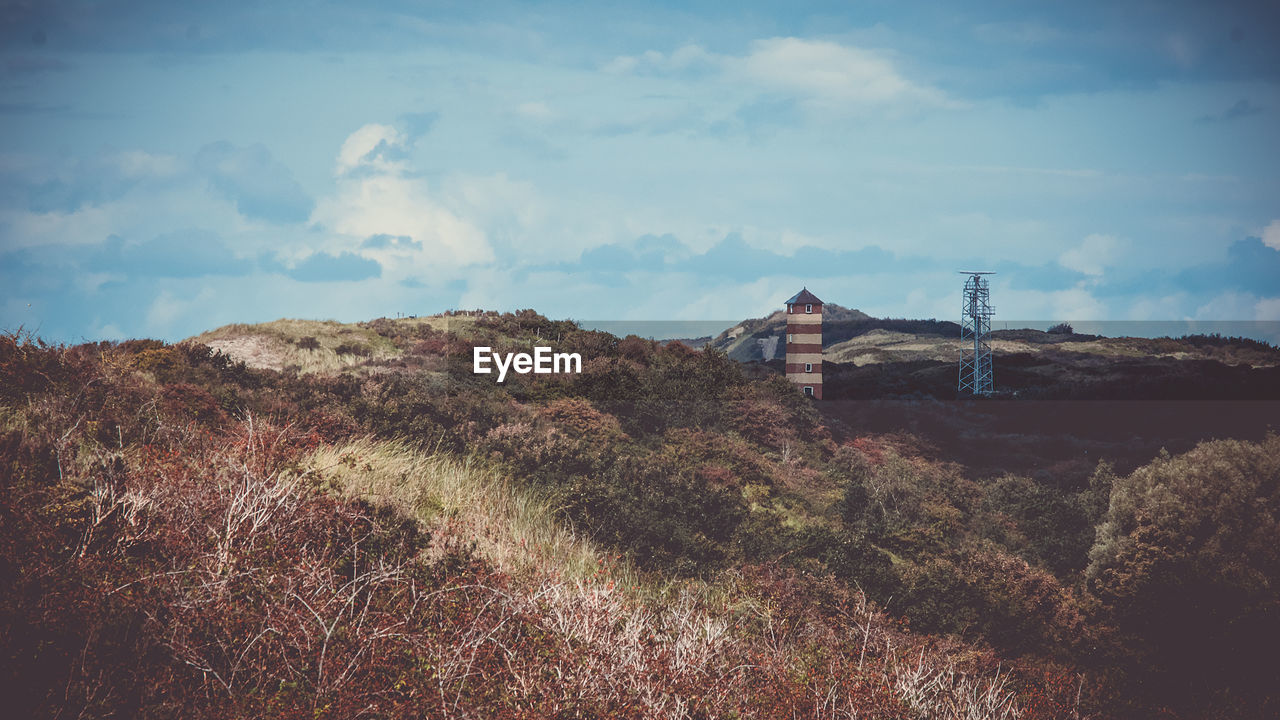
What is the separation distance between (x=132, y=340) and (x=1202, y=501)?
76.8 ft

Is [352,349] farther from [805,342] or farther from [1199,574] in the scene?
[1199,574]

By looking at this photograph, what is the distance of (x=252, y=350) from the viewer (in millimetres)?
23922

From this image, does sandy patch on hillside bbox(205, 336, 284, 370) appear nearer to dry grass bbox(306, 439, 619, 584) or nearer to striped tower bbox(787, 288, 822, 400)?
dry grass bbox(306, 439, 619, 584)

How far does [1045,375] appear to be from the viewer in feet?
103

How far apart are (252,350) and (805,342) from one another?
16.6 m

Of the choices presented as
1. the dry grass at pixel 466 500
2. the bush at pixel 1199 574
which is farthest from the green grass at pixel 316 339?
the bush at pixel 1199 574

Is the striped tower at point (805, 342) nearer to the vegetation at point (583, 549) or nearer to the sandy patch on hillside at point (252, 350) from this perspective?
the vegetation at point (583, 549)

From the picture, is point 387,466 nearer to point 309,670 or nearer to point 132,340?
point 309,670

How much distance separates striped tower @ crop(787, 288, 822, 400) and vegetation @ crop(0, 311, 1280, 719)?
2.67 metres

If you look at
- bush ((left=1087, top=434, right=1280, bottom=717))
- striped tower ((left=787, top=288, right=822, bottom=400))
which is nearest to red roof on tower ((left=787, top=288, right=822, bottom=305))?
striped tower ((left=787, top=288, right=822, bottom=400))

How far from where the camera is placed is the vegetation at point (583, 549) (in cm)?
755

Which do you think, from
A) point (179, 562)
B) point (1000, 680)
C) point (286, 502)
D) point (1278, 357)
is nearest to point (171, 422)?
point (286, 502)

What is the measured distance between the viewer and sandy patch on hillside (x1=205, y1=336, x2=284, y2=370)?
75.0 feet

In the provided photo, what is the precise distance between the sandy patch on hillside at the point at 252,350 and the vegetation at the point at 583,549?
0.70 metres
